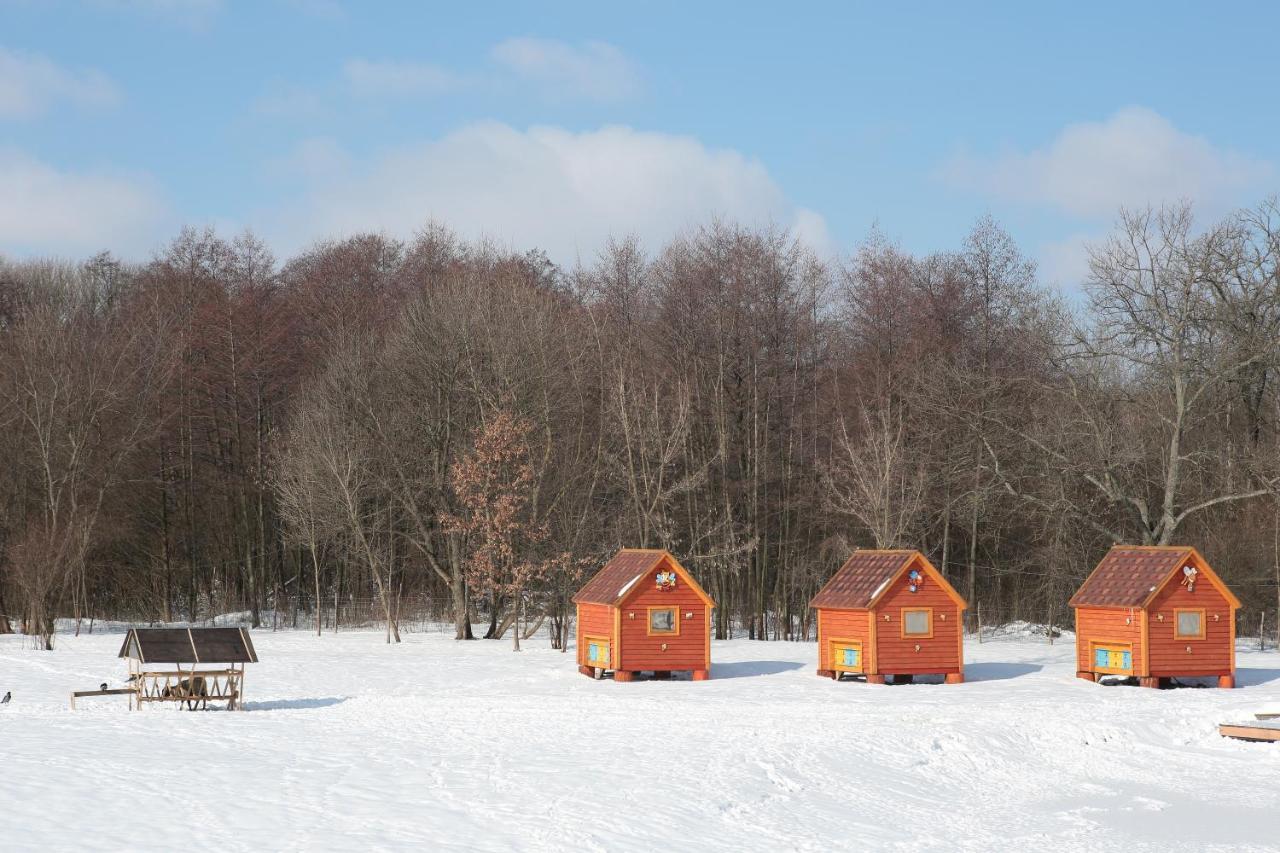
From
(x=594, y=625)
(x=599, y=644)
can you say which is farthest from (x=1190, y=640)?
(x=594, y=625)

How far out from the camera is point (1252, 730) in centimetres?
2422

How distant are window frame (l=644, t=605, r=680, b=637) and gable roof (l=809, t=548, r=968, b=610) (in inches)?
123

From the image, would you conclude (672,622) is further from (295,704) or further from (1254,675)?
(1254,675)

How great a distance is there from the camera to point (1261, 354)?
37.7 metres

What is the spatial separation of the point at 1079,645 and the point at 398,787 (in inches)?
764

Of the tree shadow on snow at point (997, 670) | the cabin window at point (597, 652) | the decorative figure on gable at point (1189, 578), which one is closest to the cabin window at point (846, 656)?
the tree shadow on snow at point (997, 670)

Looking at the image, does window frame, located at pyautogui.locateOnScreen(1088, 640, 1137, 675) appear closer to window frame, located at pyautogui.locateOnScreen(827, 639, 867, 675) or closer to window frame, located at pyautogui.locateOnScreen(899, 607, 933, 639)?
window frame, located at pyautogui.locateOnScreen(899, 607, 933, 639)

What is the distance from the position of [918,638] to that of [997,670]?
12.9 ft

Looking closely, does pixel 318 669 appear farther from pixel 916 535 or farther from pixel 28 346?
pixel 916 535

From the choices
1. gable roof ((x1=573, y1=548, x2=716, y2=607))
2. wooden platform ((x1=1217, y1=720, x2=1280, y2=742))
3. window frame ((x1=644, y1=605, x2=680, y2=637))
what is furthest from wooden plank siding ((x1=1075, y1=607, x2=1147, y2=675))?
window frame ((x1=644, y1=605, x2=680, y2=637))

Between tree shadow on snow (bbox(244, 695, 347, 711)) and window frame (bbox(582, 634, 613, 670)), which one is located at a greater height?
window frame (bbox(582, 634, 613, 670))

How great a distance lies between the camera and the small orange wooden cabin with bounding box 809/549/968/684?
1259 inches

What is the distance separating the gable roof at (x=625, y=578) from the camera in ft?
106

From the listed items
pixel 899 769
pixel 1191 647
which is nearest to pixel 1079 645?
pixel 1191 647
